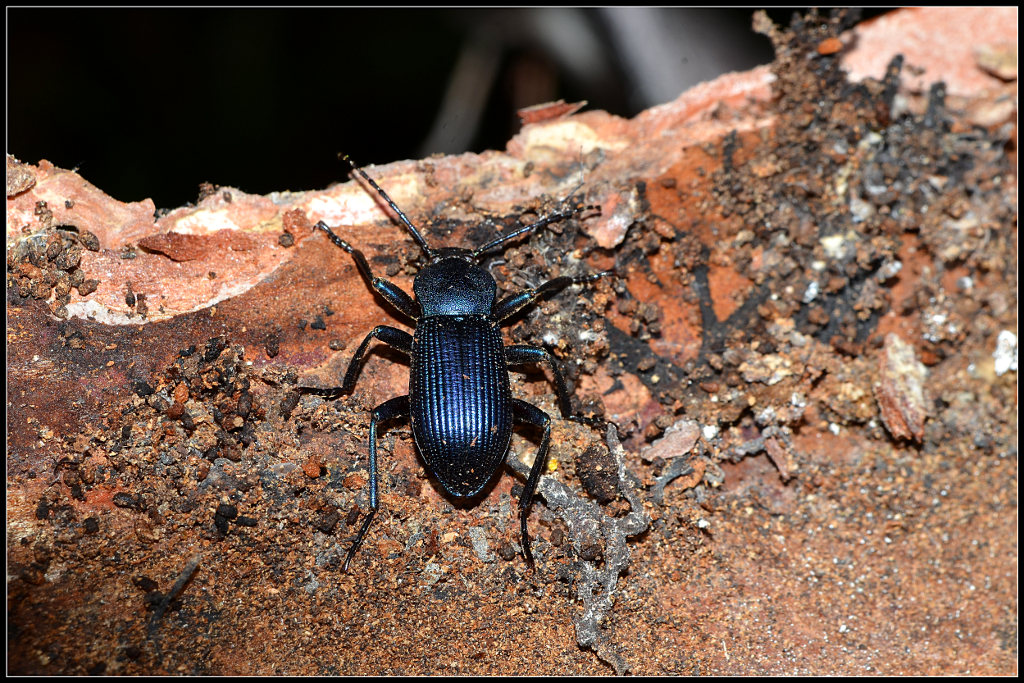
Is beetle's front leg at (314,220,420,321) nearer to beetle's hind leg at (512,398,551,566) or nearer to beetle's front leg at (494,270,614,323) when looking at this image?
beetle's front leg at (494,270,614,323)

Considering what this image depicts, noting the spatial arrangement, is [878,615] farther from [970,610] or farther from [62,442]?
[62,442]

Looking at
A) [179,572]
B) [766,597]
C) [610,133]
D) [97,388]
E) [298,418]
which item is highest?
[610,133]

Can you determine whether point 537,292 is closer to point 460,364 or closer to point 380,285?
point 460,364

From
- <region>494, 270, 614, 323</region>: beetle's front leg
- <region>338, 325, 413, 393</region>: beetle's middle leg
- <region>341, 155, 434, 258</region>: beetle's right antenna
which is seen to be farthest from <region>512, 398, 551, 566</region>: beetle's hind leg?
<region>341, 155, 434, 258</region>: beetle's right antenna

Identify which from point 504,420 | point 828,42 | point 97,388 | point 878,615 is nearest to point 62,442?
point 97,388

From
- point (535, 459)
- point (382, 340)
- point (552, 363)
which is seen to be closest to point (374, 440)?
point (382, 340)

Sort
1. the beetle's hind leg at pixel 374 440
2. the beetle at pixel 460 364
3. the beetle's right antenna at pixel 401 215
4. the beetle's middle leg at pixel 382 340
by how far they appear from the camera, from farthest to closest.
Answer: the beetle's right antenna at pixel 401 215, the beetle's middle leg at pixel 382 340, the beetle at pixel 460 364, the beetle's hind leg at pixel 374 440

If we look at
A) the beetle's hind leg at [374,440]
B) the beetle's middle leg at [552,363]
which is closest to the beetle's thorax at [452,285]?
the beetle's middle leg at [552,363]

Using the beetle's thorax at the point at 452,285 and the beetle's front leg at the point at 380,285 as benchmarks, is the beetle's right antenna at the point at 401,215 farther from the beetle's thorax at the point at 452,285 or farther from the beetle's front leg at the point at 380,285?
the beetle's front leg at the point at 380,285
